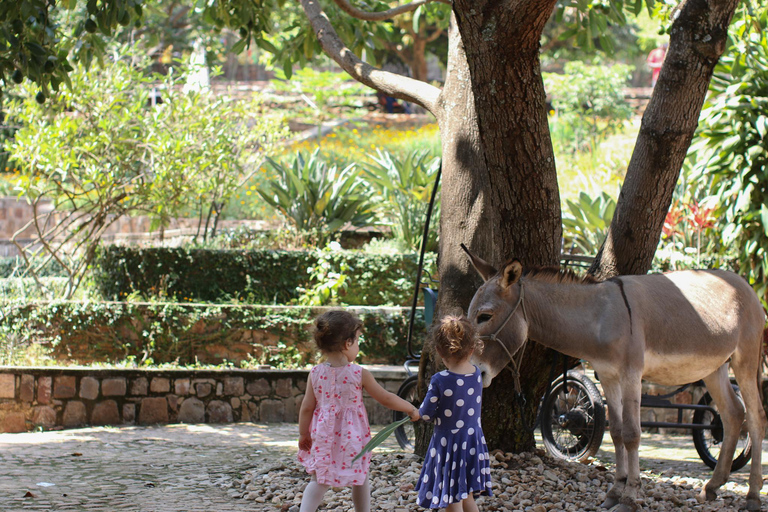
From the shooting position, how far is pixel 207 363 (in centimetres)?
930

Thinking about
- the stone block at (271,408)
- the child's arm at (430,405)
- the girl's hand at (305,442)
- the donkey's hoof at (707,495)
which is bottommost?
the stone block at (271,408)

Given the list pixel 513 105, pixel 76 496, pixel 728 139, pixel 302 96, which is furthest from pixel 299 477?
pixel 302 96

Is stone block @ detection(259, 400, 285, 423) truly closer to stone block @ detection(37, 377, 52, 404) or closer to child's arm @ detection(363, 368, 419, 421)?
stone block @ detection(37, 377, 52, 404)

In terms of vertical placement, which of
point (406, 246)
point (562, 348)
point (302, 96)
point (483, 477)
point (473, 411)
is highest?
point (302, 96)

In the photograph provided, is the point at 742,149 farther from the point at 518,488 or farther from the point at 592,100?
the point at 592,100

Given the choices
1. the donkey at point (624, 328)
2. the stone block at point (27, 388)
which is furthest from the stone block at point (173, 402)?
the donkey at point (624, 328)

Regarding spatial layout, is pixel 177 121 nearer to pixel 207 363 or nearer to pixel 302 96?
pixel 207 363

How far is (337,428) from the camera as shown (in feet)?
13.0

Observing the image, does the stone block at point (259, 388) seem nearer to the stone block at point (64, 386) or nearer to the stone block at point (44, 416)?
the stone block at point (64, 386)

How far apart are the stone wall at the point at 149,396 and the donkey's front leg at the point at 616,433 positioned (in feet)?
13.8

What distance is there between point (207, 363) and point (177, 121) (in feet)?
13.3

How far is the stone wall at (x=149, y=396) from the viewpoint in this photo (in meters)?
8.11

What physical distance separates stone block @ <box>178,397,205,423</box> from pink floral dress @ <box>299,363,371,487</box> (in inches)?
187

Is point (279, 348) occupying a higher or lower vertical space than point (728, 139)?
lower
